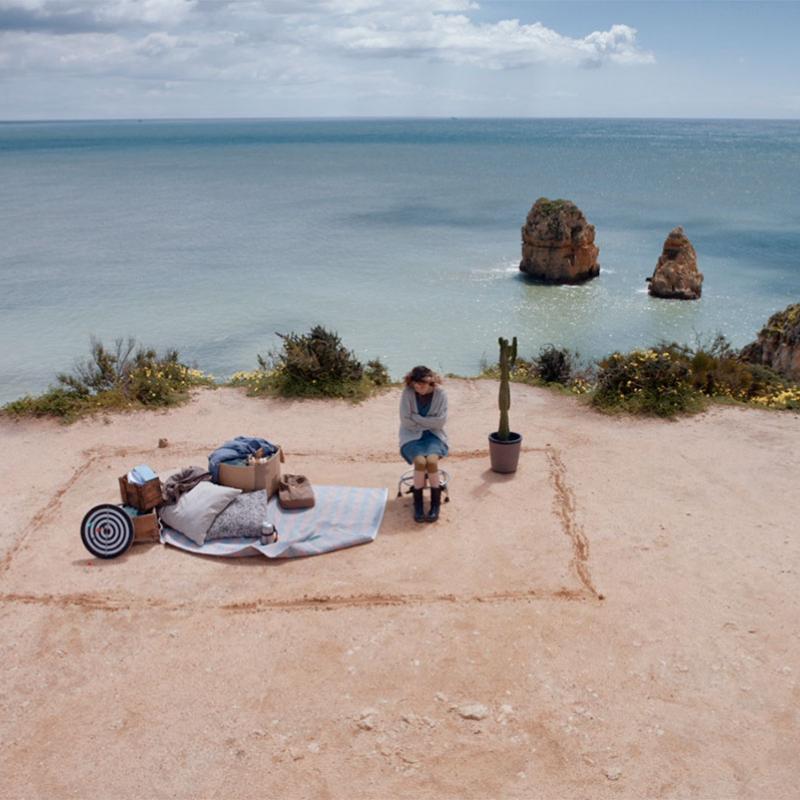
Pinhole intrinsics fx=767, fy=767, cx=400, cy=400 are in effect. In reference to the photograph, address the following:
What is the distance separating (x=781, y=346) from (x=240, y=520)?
51.2ft

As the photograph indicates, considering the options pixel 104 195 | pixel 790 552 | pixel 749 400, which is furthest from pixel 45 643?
pixel 104 195

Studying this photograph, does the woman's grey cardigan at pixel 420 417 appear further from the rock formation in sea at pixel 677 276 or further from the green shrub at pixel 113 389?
the rock formation in sea at pixel 677 276

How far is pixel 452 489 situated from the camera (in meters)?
9.49

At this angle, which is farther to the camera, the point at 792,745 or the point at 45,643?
the point at 45,643

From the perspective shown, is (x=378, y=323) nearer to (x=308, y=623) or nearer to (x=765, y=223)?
(x=308, y=623)

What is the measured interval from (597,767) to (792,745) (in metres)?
1.45

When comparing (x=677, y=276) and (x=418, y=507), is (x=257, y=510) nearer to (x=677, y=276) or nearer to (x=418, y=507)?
(x=418, y=507)

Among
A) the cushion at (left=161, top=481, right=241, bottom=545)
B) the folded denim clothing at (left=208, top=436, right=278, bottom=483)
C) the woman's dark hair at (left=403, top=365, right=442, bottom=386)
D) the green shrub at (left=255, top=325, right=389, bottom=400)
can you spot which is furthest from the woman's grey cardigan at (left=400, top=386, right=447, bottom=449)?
the green shrub at (left=255, top=325, right=389, bottom=400)

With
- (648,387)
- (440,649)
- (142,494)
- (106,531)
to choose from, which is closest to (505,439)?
(440,649)

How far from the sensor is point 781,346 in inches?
744

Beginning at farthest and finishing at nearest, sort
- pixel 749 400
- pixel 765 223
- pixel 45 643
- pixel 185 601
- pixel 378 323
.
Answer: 1. pixel 765 223
2. pixel 378 323
3. pixel 749 400
4. pixel 185 601
5. pixel 45 643

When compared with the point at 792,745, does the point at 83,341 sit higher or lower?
lower

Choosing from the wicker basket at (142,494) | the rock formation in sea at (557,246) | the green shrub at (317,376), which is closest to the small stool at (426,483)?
the wicker basket at (142,494)

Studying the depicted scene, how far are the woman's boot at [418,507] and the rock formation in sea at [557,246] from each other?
34631 mm
